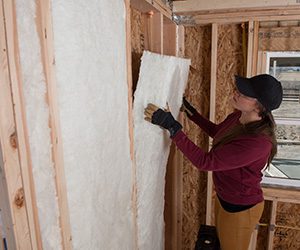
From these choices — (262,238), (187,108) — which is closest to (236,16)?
(187,108)

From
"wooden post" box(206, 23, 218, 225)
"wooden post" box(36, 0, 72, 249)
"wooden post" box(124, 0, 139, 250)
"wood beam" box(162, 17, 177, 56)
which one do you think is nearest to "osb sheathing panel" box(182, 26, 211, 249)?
"wooden post" box(206, 23, 218, 225)

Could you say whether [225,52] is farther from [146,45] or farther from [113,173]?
[113,173]

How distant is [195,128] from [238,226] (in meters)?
1.02

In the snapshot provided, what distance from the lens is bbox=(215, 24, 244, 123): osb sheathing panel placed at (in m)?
2.33

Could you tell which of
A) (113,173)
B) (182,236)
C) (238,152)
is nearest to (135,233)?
(113,173)

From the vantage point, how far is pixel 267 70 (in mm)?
2348

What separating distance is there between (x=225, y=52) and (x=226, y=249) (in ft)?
5.26

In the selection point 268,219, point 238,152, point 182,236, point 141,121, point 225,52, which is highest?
point 225,52

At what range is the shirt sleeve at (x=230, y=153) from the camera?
4.88 ft

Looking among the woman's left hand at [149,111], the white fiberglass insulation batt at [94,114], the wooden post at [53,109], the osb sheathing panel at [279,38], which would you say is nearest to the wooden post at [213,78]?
the osb sheathing panel at [279,38]

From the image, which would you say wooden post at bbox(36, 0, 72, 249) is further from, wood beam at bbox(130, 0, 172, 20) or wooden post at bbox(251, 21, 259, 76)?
wooden post at bbox(251, 21, 259, 76)

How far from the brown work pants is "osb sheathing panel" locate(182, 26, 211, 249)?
811mm

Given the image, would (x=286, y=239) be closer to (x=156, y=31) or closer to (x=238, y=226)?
(x=238, y=226)

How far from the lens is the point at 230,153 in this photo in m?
1.49
